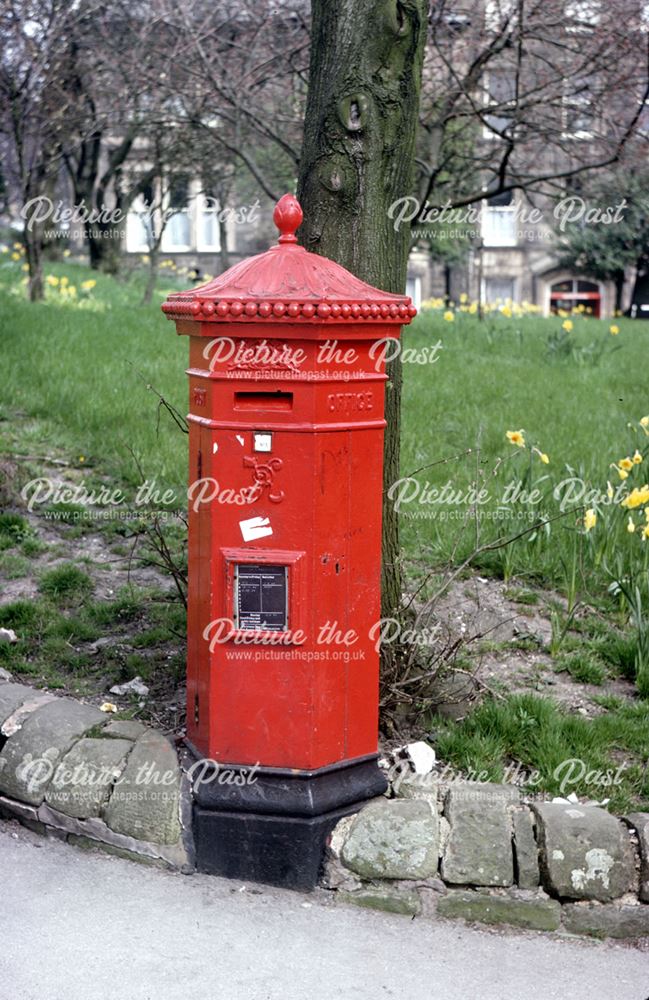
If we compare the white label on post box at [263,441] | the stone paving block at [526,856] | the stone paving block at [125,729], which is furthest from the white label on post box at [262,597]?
the stone paving block at [526,856]

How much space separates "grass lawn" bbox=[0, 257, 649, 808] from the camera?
427 cm

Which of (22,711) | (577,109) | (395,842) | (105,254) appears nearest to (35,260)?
(577,109)

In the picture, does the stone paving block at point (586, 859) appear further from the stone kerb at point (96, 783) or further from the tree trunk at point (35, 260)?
the tree trunk at point (35, 260)

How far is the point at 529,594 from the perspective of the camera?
5.39 metres

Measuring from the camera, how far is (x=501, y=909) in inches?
136

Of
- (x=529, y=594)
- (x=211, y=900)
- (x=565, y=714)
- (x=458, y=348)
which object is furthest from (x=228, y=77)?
(x=211, y=900)

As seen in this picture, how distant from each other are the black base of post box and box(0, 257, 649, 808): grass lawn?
0.66 meters

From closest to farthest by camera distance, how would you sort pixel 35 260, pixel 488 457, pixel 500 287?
pixel 488 457 → pixel 35 260 → pixel 500 287

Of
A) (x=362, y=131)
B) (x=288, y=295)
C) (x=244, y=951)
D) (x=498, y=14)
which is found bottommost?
(x=244, y=951)

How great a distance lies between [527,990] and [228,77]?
8388mm

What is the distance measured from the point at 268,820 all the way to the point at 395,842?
1.38ft

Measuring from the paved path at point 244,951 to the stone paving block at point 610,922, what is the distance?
Answer: 0.17ft

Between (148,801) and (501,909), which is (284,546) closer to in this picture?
(148,801)

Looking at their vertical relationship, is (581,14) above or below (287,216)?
above
